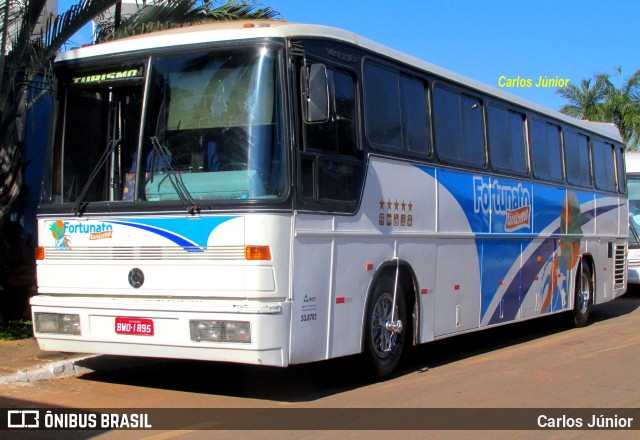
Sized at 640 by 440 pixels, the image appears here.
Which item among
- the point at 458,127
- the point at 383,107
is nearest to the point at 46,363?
the point at 383,107

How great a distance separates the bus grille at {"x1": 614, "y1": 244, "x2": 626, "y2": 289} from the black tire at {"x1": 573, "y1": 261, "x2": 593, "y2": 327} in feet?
5.52

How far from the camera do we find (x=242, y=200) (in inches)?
277

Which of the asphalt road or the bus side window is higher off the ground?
the bus side window

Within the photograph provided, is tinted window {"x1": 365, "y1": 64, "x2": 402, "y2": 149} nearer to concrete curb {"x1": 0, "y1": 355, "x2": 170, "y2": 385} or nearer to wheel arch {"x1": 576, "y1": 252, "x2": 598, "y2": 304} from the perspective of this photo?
concrete curb {"x1": 0, "y1": 355, "x2": 170, "y2": 385}

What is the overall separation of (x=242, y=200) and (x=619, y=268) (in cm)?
1172

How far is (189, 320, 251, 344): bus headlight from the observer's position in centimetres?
695

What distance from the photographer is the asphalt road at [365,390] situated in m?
6.69

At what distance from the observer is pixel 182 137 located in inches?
293

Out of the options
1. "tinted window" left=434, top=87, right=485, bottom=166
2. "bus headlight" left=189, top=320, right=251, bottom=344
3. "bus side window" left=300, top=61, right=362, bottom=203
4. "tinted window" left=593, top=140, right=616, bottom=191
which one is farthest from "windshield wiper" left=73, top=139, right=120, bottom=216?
"tinted window" left=593, top=140, right=616, bottom=191

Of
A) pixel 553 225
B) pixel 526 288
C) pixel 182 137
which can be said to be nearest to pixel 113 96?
pixel 182 137

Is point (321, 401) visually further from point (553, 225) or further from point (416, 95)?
point (553, 225)

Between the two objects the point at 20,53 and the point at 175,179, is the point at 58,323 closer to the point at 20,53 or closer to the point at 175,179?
the point at 175,179

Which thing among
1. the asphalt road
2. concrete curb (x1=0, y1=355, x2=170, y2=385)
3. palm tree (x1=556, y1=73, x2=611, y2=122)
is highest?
palm tree (x1=556, y1=73, x2=611, y2=122)

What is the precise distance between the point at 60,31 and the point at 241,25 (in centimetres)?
356
